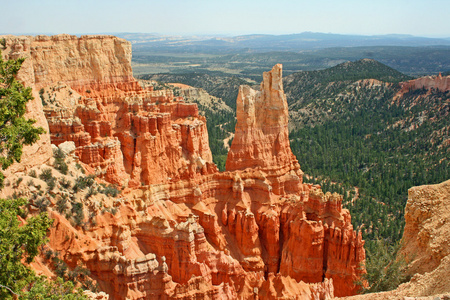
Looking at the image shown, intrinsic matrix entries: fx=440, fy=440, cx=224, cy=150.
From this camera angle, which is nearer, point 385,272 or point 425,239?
point 425,239

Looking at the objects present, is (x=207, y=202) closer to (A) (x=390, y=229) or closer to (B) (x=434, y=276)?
(B) (x=434, y=276)

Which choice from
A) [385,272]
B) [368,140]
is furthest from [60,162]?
[368,140]

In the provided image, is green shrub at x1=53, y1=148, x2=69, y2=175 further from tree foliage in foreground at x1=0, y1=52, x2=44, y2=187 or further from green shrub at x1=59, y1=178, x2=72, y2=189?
tree foliage in foreground at x1=0, y1=52, x2=44, y2=187

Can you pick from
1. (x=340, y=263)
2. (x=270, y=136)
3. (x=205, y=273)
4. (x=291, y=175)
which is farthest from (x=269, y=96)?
(x=205, y=273)

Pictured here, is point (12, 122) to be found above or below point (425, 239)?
above

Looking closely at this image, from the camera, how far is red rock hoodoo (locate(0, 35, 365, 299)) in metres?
22.2

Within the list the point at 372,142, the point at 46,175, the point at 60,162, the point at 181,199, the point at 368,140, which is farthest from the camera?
the point at 368,140

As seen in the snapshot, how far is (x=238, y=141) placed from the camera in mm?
35375

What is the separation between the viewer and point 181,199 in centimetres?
2945

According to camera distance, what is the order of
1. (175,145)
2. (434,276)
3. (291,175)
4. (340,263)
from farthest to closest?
(175,145) → (291,175) → (340,263) → (434,276)

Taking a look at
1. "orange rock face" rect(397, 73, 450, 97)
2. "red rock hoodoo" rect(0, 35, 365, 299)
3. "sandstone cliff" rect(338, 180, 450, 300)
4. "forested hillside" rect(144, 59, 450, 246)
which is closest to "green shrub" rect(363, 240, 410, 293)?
"sandstone cliff" rect(338, 180, 450, 300)

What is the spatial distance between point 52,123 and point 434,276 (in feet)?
91.2

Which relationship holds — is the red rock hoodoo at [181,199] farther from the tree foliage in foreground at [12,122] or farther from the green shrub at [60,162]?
the tree foliage in foreground at [12,122]

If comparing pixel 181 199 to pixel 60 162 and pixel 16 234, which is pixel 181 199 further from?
pixel 16 234
